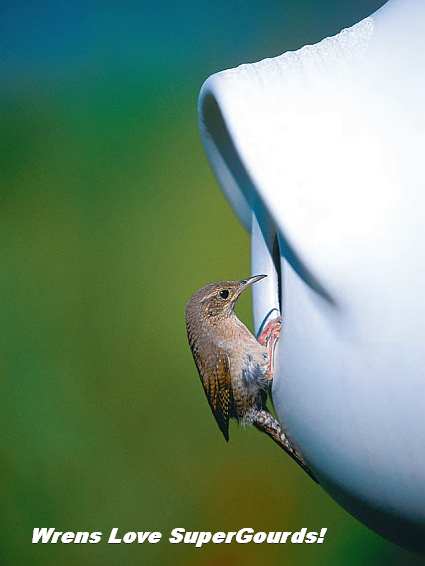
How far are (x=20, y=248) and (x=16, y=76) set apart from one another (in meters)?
0.36

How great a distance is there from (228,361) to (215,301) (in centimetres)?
7

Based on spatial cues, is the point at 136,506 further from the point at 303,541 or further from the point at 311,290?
the point at 311,290

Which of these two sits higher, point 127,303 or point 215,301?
point 215,301

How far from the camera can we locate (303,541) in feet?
6.87

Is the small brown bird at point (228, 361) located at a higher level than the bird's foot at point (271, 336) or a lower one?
lower

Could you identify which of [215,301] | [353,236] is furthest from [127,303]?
[353,236]

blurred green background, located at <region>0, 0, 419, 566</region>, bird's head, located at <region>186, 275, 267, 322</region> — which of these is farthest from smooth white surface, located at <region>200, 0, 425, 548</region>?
blurred green background, located at <region>0, 0, 419, 566</region>

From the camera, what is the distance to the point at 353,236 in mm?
670

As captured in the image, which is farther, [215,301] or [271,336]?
[215,301]

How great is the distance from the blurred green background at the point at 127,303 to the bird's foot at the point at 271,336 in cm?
113

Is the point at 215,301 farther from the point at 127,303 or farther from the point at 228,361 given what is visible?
the point at 127,303

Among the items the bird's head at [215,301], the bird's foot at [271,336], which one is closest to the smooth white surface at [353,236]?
the bird's foot at [271,336]

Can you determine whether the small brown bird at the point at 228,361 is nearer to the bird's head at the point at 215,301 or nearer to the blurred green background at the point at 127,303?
the bird's head at the point at 215,301

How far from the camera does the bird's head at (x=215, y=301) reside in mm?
1001
